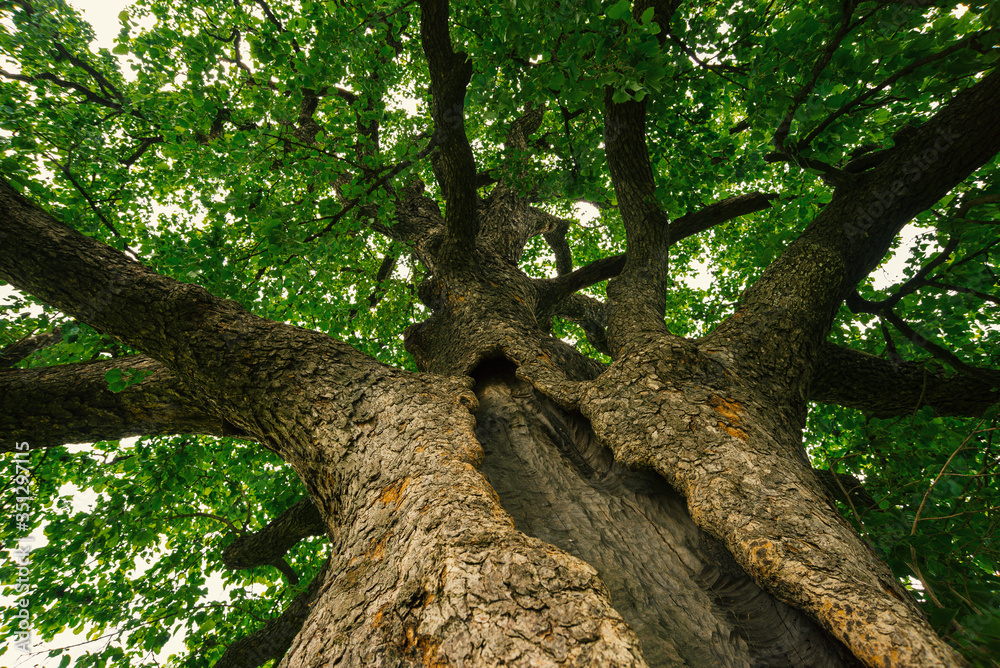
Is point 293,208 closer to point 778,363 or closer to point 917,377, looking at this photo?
point 778,363

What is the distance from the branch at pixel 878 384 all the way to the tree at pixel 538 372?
32 mm

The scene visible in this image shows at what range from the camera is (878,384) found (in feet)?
12.3

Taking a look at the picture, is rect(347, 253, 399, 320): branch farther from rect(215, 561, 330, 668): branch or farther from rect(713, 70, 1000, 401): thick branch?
rect(713, 70, 1000, 401): thick branch

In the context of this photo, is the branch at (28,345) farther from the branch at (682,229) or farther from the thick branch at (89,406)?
the branch at (682,229)

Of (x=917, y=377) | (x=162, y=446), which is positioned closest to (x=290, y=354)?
(x=162, y=446)

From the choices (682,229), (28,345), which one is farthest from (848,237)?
(28,345)

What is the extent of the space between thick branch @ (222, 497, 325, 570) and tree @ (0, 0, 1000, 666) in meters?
0.05

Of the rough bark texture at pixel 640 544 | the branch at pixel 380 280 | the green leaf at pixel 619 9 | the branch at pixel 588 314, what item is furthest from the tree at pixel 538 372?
the branch at pixel 380 280

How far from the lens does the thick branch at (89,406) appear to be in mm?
3172

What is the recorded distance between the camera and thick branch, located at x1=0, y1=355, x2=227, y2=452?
3172 millimetres

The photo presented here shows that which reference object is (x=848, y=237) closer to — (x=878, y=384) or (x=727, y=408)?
(x=878, y=384)

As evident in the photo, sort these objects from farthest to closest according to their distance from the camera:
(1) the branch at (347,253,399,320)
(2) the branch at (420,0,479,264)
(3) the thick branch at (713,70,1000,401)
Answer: (1) the branch at (347,253,399,320)
(2) the branch at (420,0,479,264)
(3) the thick branch at (713,70,1000,401)

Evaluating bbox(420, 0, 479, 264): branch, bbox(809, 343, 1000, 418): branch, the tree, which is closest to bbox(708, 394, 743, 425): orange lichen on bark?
the tree

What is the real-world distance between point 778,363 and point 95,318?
4.87 meters
